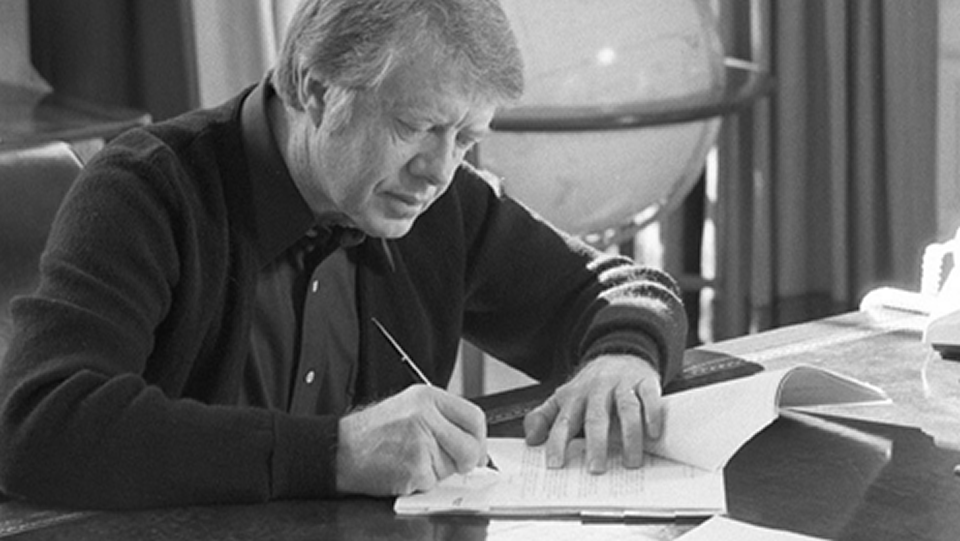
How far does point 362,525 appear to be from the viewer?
1.67 meters

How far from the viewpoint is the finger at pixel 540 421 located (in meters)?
1.91

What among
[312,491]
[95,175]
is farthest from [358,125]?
[312,491]

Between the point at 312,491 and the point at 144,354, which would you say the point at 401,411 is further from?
the point at 144,354

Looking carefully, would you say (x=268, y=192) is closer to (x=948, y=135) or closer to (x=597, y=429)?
(x=597, y=429)

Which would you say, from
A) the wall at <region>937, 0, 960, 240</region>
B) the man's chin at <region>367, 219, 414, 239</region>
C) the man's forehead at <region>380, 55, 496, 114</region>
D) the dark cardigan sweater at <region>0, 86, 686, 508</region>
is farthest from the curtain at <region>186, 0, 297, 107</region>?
the man's forehead at <region>380, 55, 496, 114</region>

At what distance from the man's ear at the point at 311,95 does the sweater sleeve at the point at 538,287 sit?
0.40 meters

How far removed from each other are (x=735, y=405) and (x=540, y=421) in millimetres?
204

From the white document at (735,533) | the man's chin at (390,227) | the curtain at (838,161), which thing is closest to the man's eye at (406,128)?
the man's chin at (390,227)

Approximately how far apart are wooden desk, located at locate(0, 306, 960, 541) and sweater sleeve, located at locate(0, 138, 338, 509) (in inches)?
1.1

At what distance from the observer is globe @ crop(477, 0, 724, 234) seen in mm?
3498

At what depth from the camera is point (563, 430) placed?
6.22 feet

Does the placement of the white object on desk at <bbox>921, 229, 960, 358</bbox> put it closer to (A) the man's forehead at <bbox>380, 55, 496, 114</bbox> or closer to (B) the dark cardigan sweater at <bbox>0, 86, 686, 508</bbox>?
(B) the dark cardigan sweater at <bbox>0, 86, 686, 508</bbox>

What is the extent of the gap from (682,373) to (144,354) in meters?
0.64

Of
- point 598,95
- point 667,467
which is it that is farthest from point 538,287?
point 598,95
